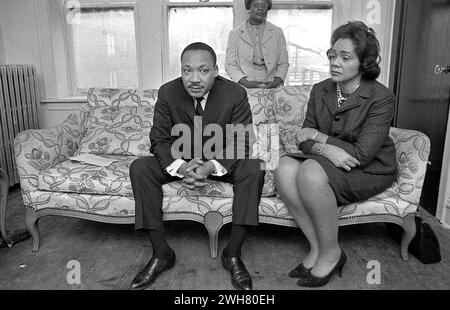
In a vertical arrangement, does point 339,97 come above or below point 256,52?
below

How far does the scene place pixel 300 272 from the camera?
179 cm

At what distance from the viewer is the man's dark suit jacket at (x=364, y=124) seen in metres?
1.75

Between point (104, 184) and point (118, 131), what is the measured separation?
0.59 m

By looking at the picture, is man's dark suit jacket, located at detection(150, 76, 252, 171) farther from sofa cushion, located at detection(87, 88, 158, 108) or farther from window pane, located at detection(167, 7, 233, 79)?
window pane, located at detection(167, 7, 233, 79)

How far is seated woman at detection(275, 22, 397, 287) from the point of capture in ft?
5.60

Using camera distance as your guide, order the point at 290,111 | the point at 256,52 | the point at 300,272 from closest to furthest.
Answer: the point at 300,272, the point at 290,111, the point at 256,52

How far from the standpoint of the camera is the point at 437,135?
8.41 ft

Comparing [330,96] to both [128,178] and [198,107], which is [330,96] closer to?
[198,107]

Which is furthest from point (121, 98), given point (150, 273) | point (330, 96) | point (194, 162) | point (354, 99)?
point (354, 99)
